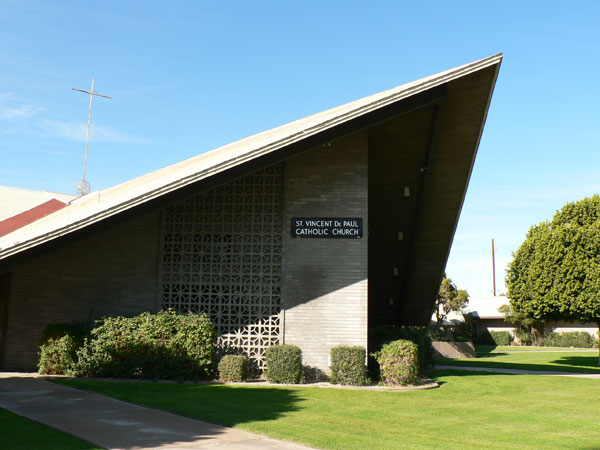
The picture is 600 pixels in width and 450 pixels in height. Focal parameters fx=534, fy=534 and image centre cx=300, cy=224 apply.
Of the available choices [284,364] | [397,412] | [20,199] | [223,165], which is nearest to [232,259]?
[284,364]

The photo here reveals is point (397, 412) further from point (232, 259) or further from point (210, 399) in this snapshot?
point (232, 259)

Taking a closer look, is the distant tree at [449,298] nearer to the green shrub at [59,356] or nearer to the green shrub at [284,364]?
the green shrub at [284,364]

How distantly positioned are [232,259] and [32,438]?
848 centimetres

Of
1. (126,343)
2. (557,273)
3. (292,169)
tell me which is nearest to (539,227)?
(557,273)

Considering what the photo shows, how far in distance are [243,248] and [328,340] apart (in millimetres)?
3424

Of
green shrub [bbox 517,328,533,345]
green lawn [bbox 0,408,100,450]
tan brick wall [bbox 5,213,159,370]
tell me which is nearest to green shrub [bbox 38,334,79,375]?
tan brick wall [bbox 5,213,159,370]

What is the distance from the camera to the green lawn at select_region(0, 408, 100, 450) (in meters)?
6.20

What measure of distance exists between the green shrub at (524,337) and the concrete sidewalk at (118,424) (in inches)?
1762

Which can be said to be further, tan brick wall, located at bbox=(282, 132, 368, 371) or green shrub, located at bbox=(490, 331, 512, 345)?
green shrub, located at bbox=(490, 331, 512, 345)

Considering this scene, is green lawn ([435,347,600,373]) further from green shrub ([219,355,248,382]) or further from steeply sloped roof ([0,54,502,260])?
steeply sloped roof ([0,54,502,260])

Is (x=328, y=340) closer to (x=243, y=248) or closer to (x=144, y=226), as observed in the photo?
(x=243, y=248)

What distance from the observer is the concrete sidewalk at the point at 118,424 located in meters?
6.55

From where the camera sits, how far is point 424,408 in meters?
10.2

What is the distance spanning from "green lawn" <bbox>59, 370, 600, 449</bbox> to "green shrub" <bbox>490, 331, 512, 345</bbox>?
35.1 metres
